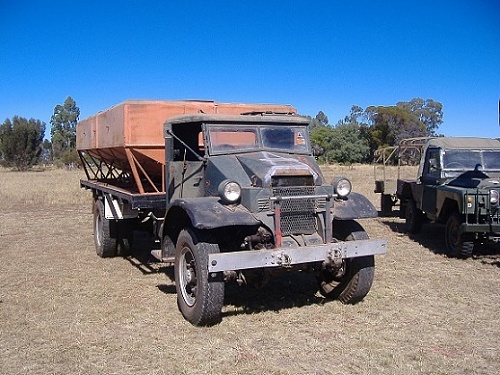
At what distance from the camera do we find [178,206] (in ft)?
19.7

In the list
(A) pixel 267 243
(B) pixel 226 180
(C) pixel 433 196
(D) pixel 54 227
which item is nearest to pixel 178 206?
(B) pixel 226 180

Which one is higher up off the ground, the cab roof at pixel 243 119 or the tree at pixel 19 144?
the tree at pixel 19 144

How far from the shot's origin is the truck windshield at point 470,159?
1028cm

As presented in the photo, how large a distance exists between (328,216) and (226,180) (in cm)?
118

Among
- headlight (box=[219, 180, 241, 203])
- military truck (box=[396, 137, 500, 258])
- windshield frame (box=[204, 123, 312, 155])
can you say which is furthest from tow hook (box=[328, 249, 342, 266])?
military truck (box=[396, 137, 500, 258])

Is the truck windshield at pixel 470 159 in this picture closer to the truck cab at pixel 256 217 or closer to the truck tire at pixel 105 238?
the truck cab at pixel 256 217

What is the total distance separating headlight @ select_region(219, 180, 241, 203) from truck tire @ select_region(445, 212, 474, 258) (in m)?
4.78

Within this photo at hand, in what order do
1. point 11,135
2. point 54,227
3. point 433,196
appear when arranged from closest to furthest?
point 433,196
point 54,227
point 11,135

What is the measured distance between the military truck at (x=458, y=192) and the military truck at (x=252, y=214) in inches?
128

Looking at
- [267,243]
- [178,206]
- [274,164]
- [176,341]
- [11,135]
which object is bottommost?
[176,341]

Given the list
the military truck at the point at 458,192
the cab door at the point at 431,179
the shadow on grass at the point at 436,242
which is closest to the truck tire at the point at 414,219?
the military truck at the point at 458,192

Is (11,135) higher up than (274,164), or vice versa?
(11,135)

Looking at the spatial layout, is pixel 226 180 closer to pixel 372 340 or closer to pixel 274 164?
pixel 274 164

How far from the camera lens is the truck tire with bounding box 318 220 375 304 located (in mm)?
6117
